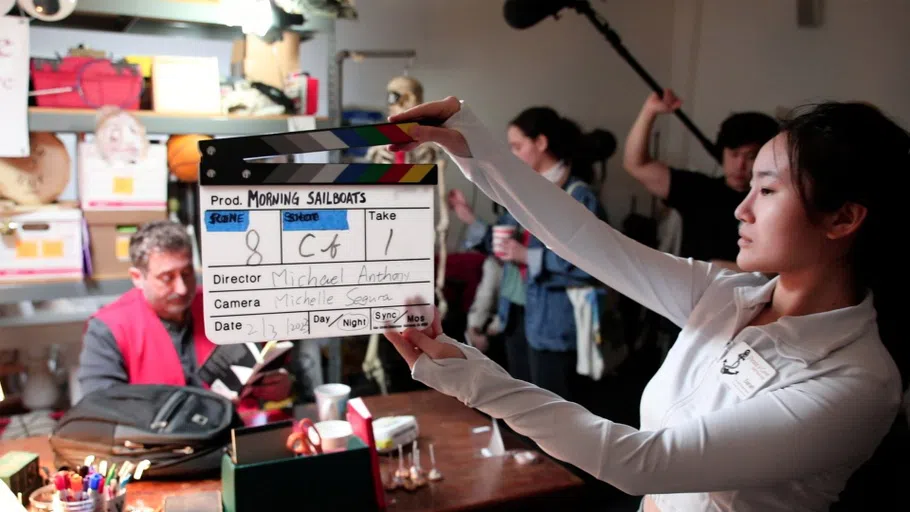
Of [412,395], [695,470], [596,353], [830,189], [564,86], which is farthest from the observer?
[564,86]

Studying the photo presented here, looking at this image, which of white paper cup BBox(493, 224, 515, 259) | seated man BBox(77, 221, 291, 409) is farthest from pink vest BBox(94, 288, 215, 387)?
white paper cup BBox(493, 224, 515, 259)

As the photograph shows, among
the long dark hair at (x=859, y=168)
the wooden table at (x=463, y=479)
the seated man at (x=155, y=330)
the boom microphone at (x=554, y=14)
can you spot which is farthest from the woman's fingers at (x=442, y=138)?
the boom microphone at (x=554, y=14)

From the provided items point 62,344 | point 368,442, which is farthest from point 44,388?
point 368,442

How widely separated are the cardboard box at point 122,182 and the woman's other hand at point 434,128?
5.61ft

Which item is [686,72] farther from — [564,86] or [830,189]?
[830,189]

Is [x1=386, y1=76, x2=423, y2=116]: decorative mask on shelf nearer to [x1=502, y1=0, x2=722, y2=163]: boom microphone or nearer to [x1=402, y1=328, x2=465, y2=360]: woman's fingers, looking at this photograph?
[x1=502, y1=0, x2=722, y2=163]: boom microphone

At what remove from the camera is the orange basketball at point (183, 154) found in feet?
8.28

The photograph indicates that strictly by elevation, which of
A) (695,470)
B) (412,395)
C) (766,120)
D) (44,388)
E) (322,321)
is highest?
(766,120)

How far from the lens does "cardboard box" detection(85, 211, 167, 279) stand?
A: 243cm

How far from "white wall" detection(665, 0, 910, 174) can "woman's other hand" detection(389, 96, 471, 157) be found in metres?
2.34

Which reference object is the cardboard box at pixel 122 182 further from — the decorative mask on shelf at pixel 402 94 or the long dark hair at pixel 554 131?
the long dark hair at pixel 554 131

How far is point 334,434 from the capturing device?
1630mm

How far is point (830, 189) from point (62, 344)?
3256mm

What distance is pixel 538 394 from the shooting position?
35.6 inches
